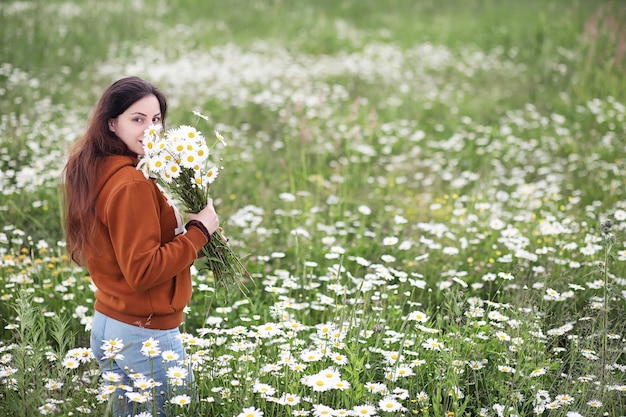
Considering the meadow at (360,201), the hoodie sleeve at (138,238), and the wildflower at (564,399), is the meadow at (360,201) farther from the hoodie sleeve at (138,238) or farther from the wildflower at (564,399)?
the hoodie sleeve at (138,238)

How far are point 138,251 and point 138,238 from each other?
0.16 ft

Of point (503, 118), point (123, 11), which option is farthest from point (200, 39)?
point (503, 118)

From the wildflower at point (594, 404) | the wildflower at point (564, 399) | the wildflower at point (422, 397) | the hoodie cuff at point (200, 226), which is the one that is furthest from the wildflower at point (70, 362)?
the wildflower at point (594, 404)

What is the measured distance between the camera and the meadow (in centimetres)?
291

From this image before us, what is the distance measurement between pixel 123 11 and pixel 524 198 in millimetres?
8773

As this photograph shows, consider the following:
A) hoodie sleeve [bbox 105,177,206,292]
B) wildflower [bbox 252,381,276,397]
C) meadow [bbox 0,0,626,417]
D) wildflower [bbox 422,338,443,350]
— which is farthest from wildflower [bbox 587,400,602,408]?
hoodie sleeve [bbox 105,177,206,292]

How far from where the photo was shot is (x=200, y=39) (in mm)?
11156

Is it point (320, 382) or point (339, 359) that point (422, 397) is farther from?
point (320, 382)

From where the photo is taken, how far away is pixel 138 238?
2.47 meters

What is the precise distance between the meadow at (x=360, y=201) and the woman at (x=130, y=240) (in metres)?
0.09

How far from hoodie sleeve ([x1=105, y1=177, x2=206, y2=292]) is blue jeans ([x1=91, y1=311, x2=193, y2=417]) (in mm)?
226

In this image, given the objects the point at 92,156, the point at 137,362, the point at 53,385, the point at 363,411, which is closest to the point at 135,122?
the point at 92,156

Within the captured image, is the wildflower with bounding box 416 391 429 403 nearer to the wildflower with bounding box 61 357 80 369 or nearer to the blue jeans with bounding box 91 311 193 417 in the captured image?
the blue jeans with bounding box 91 311 193 417

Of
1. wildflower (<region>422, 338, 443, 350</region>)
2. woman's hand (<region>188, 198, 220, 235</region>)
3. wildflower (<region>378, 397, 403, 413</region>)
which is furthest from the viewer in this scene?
wildflower (<region>422, 338, 443, 350</region>)
